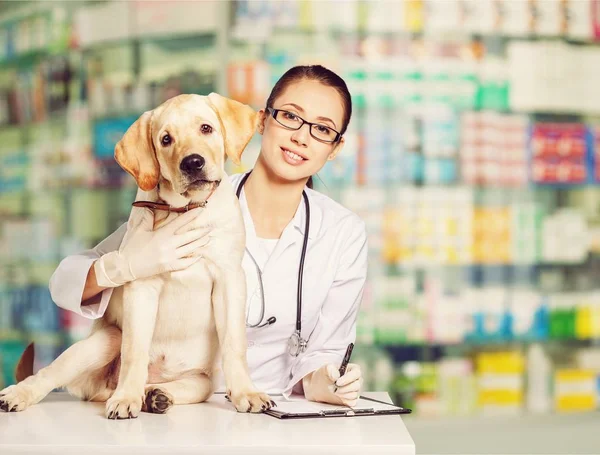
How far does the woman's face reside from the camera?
1.99 m

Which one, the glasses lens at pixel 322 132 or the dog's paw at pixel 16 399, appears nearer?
the dog's paw at pixel 16 399

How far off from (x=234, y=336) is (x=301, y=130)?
0.62 m

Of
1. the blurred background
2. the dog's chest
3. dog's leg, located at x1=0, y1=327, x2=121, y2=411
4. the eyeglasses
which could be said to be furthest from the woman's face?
the blurred background

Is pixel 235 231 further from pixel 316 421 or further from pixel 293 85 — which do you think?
pixel 293 85

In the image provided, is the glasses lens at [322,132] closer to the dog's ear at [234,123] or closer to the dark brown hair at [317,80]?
the dark brown hair at [317,80]

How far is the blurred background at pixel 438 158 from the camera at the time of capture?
446 cm

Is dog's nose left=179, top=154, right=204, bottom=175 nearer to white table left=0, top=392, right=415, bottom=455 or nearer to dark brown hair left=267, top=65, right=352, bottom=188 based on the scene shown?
white table left=0, top=392, right=415, bottom=455

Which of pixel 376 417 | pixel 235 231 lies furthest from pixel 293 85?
pixel 376 417

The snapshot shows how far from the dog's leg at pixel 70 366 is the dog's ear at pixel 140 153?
36 cm

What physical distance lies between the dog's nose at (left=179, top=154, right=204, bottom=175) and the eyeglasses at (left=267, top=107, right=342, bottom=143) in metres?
0.55

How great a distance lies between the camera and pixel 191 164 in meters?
1.48

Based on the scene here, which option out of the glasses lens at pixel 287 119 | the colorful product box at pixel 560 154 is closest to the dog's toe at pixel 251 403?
the glasses lens at pixel 287 119

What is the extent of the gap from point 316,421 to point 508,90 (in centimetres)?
337

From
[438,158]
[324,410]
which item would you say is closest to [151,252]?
[324,410]
